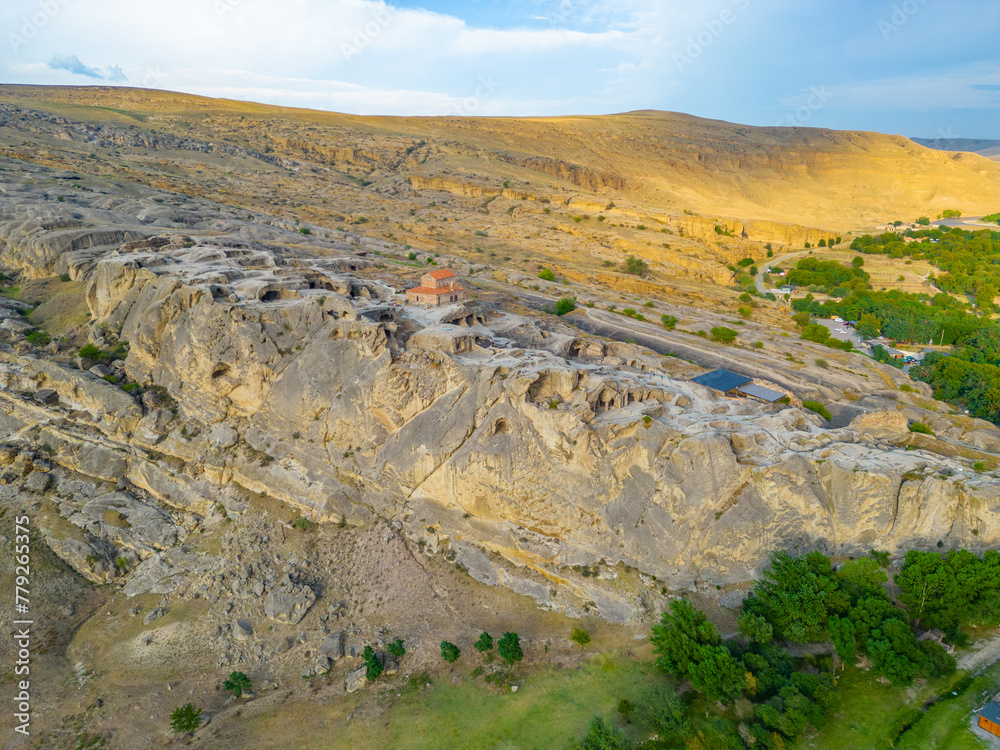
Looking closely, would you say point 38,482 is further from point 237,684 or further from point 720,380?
point 720,380

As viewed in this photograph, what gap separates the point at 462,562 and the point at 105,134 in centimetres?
12325

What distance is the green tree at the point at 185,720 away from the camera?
24.6 m

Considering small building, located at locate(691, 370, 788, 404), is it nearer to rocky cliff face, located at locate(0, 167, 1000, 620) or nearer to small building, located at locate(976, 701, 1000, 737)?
rocky cliff face, located at locate(0, 167, 1000, 620)

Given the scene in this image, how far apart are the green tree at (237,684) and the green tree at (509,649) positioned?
12.5m

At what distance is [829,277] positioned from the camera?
314 feet

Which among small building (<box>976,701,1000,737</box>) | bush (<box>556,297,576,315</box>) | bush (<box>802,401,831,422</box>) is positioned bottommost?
small building (<box>976,701,1000,737</box>)

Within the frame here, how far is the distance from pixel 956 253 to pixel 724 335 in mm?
85914

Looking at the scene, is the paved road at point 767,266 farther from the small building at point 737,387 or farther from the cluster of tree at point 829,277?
the small building at point 737,387

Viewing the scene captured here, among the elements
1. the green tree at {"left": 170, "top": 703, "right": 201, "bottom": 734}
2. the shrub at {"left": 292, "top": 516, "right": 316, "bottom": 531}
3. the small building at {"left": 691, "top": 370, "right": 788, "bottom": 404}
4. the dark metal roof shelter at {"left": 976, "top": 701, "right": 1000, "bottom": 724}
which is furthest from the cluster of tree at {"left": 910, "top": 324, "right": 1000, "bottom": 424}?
the green tree at {"left": 170, "top": 703, "right": 201, "bottom": 734}

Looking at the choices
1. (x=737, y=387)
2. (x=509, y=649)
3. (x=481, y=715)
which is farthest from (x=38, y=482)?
(x=737, y=387)

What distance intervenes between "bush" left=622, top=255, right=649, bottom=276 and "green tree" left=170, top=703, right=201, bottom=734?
75917mm

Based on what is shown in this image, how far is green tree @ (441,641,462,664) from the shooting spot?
26844mm

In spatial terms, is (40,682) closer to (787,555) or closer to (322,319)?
(322,319)

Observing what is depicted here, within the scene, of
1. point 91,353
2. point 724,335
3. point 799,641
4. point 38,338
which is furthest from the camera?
point 724,335
